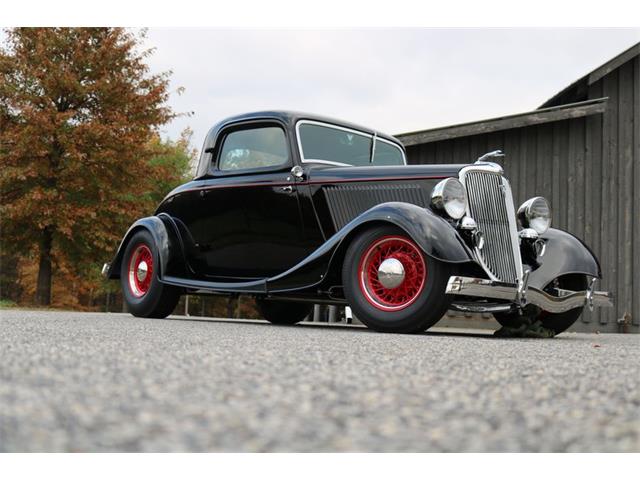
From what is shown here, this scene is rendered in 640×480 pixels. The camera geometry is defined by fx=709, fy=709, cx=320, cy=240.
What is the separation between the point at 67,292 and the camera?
88.2ft

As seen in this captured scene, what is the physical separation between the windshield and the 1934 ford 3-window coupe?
13 millimetres

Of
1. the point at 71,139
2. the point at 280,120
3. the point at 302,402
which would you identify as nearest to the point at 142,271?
the point at 280,120

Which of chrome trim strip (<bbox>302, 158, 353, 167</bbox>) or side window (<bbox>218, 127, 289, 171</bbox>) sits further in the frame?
side window (<bbox>218, 127, 289, 171</bbox>)

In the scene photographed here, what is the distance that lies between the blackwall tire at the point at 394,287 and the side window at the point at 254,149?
5.24ft

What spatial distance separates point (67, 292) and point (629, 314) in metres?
22.2

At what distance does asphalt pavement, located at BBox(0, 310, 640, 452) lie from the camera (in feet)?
4.75

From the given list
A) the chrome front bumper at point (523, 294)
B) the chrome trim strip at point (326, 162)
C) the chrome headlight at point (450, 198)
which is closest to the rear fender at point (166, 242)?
the chrome trim strip at point (326, 162)

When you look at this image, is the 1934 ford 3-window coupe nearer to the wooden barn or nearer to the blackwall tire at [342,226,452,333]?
the blackwall tire at [342,226,452,333]

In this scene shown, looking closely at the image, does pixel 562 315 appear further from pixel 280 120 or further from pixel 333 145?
pixel 280 120

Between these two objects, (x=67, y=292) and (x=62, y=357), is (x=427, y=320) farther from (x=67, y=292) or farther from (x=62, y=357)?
(x=67, y=292)

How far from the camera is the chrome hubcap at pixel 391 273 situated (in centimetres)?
491

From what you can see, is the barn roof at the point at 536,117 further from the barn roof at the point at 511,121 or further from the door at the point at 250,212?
the door at the point at 250,212

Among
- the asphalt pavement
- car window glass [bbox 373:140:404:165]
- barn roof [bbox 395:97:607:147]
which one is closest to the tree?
barn roof [bbox 395:97:607:147]

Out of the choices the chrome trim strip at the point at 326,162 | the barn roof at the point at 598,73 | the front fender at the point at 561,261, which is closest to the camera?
the front fender at the point at 561,261
